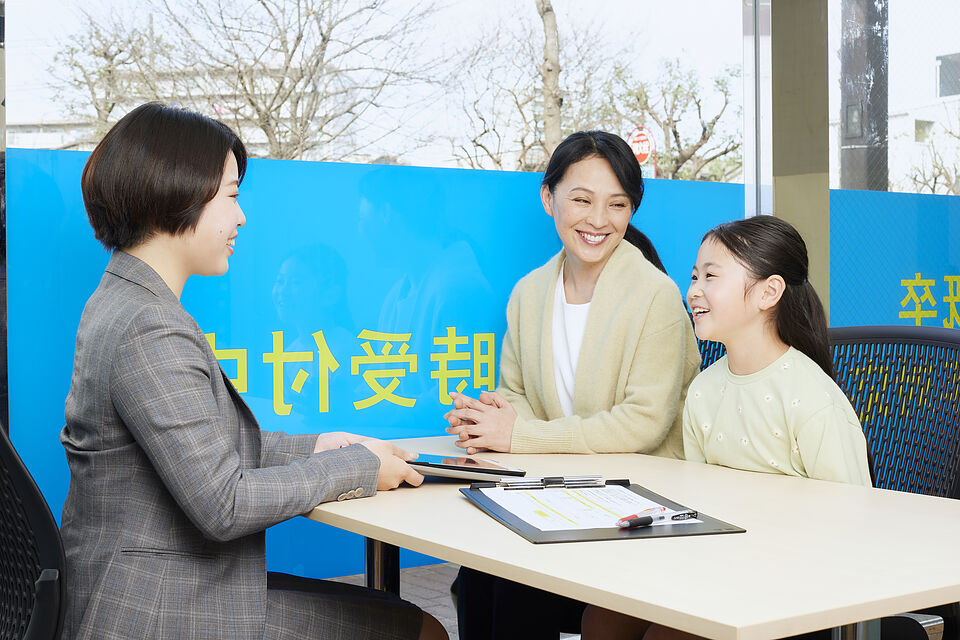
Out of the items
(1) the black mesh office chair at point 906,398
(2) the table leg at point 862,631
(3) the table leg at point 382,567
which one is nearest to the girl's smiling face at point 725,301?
(1) the black mesh office chair at point 906,398

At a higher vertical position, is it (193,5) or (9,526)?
(193,5)

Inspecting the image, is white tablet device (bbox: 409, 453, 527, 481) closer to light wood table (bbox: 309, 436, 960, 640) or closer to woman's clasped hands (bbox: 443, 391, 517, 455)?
light wood table (bbox: 309, 436, 960, 640)

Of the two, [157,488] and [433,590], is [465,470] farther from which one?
[433,590]

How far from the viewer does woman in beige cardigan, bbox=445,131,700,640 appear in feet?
6.57

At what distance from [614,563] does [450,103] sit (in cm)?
200

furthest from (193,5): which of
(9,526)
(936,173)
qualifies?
(936,173)

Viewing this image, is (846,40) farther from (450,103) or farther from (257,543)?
(257,543)

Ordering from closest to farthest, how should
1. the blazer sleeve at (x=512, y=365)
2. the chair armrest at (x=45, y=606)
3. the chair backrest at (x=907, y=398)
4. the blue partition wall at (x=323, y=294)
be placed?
the chair armrest at (x=45, y=606) < the chair backrest at (x=907, y=398) < the blue partition wall at (x=323, y=294) < the blazer sleeve at (x=512, y=365)

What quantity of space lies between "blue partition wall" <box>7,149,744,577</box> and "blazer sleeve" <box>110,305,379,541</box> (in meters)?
0.99

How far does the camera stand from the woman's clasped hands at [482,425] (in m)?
1.98

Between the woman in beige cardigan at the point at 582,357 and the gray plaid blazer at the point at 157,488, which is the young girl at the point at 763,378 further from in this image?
the gray plaid blazer at the point at 157,488

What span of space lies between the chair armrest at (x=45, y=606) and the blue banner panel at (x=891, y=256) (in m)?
2.80

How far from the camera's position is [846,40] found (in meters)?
3.34

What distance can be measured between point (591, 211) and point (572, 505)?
1.05 m
